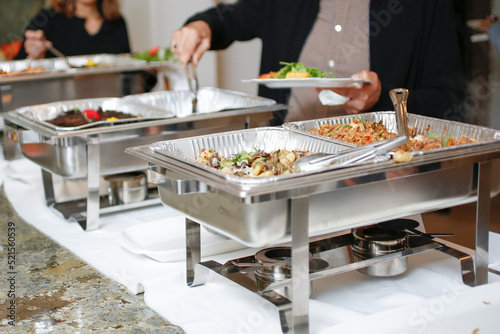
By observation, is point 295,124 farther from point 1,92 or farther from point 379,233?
point 1,92

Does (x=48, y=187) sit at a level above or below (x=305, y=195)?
below

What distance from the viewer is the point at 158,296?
1250mm

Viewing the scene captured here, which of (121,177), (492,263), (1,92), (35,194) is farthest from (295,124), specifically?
(1,92)

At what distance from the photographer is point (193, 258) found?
1.32 m

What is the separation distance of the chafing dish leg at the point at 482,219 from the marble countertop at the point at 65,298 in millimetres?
621

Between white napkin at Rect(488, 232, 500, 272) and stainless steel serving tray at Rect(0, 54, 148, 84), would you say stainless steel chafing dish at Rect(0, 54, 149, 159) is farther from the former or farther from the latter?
white napkin at Rect(488, 232, 500, 272)

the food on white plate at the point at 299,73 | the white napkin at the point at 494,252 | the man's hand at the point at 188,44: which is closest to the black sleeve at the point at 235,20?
the man's hand at the point at 188,44

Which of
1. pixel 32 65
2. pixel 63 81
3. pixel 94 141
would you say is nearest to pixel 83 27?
pixel 32 65

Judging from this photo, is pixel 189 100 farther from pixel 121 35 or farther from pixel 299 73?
pixel 121 35

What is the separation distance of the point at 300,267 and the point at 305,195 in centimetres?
13

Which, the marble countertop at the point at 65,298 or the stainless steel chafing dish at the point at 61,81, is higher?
the stainless steel chafing dish at the point at 61,81

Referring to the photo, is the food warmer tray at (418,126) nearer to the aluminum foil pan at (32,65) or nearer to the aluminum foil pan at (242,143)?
the aluminum foil pan at (242,143)

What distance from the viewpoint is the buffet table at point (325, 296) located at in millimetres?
1119

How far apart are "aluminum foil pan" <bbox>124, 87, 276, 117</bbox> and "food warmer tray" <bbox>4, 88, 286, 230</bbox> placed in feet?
0.75
